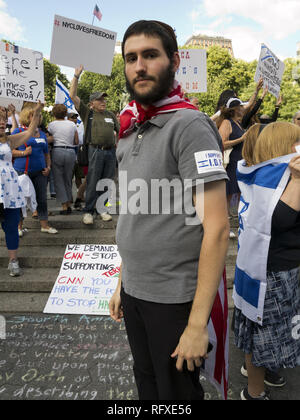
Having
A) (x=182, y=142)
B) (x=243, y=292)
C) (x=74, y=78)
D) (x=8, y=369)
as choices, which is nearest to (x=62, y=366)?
(x=8, y=369)

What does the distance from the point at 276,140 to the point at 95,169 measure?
3414mm

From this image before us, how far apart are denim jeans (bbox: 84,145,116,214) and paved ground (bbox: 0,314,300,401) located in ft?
6.73

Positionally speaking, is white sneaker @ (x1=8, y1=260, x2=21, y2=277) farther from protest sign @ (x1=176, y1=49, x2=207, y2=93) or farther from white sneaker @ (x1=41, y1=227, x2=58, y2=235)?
protest sign @ (x1=176, y1=49, x2=207, y2=93)

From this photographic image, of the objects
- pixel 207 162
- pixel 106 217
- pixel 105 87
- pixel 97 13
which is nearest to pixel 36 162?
pixel 106 217

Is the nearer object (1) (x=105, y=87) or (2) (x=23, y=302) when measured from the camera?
(2) (x=23, y=302)

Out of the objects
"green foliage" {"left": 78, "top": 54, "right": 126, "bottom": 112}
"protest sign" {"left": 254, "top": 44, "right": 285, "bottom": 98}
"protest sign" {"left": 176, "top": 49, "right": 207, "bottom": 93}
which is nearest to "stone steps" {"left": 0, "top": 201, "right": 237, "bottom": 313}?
"protest sign" {"left": 254, "top": 44, "right": 285, "bottom": 98}

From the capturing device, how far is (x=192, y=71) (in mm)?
5949

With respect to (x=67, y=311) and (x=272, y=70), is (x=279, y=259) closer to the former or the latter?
(x=67, y=311)

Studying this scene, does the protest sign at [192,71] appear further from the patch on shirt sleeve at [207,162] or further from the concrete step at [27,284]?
the patch on shirt sleeve at [207,162]

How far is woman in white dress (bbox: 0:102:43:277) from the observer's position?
12.8 ft

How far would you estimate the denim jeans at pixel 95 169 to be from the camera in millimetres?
5008

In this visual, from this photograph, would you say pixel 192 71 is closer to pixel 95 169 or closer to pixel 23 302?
pixel 95 169

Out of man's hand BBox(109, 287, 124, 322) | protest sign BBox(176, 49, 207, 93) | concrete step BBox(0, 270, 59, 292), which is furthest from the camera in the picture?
protest sign BBox(176, 49, 207, 93)
